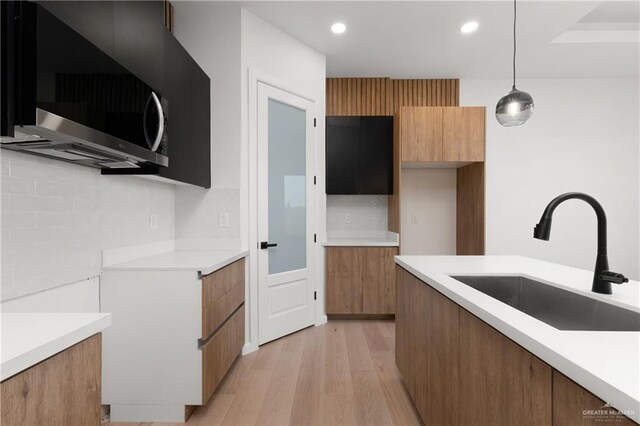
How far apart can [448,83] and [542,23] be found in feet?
4.49

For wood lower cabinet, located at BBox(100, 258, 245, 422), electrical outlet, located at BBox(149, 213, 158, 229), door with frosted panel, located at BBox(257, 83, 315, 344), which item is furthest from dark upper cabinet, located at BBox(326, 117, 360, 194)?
wood lower cabinet, located at BBox(100, 258, 245, 422)

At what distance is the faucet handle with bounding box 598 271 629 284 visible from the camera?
117 cm

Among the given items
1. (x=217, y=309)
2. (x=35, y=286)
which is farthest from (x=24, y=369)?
(x=217, y=309)

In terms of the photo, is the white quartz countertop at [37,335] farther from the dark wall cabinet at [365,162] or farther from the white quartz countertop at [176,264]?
the dark wall cabinet at [365,162]

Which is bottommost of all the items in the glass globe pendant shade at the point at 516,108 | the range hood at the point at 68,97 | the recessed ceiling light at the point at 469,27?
the range hood at the point at 68,97

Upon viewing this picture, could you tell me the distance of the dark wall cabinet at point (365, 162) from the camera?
4117 mm

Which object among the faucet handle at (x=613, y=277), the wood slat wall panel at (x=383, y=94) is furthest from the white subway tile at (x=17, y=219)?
the wood slat wall panel at (x=383, y=94)

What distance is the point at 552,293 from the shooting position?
1488 mm

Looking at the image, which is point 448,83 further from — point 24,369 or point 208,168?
point 24,369

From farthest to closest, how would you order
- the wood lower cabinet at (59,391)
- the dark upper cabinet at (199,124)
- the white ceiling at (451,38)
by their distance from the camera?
the white ceiling at (451,38)
the dark upper cabinet at (199,124)
the wood lower cabinet at (59,391)

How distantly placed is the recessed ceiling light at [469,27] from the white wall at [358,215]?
203 centimetres

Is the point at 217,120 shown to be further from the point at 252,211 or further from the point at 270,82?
the point at 252,211

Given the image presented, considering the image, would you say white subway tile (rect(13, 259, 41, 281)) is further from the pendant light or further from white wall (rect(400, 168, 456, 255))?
white wall (rect(400, 168, 456, 255))

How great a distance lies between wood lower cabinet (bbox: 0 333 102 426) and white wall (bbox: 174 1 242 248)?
1.92 m
